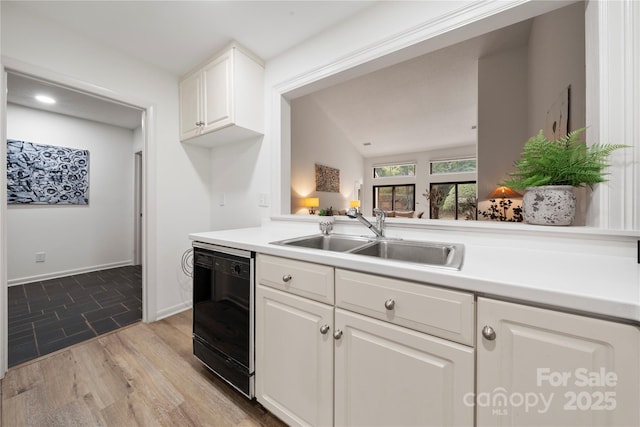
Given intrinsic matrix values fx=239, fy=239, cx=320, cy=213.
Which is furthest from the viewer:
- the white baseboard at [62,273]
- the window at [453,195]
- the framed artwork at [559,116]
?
the window at [453,195]

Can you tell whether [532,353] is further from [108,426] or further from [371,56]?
[108,426]

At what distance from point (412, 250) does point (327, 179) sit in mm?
4386

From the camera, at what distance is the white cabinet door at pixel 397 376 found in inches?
28.3

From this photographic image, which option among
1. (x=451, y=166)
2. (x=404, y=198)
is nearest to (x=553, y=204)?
(x=451, y=166)

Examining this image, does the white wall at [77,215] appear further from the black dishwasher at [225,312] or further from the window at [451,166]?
the window at [451,166]

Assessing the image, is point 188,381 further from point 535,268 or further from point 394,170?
point 394,170

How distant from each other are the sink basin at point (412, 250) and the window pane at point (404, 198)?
6068mm

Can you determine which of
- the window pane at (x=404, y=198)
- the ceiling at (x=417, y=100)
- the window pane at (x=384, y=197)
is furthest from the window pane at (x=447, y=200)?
the window pane at (x=384, y=197)

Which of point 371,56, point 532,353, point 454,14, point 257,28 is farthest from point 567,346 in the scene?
point 257,28

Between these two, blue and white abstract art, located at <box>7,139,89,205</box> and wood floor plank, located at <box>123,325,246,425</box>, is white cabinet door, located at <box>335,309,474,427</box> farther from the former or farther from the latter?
blue and white abstract art, located at <box>7,139,89,205</box>

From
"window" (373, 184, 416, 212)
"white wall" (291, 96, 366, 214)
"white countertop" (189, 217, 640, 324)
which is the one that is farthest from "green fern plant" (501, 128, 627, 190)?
"window" (373, 184, 416, 212)

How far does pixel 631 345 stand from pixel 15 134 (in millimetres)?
5409

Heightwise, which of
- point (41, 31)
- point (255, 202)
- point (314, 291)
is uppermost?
point (41, 31)

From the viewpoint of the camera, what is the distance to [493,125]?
10.7 feet
